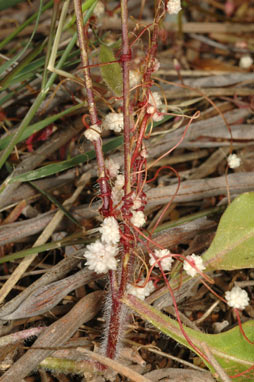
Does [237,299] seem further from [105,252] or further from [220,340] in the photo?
[105,252]

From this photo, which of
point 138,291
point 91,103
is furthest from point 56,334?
point 91,103

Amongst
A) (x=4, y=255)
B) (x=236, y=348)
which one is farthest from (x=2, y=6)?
(x=236, y=348)

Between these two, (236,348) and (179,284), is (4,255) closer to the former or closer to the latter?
(179,284)

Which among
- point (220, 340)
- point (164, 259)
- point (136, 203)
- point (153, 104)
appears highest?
point (153, 104)

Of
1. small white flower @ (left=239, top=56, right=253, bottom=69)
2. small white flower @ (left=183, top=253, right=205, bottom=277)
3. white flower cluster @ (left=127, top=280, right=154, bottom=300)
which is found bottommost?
white flower cluster @ (left=127, top=280, right=154, bottom=300)

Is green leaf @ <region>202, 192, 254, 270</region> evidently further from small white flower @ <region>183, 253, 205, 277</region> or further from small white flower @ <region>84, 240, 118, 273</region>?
small white flower @ <region>84, 240, 118, 273</region>

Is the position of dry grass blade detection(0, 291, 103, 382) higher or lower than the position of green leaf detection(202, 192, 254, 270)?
lower

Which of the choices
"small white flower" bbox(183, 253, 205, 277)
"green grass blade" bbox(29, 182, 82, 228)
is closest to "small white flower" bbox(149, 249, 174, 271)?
"small white flower" bbox(183, 253, 205, 277)

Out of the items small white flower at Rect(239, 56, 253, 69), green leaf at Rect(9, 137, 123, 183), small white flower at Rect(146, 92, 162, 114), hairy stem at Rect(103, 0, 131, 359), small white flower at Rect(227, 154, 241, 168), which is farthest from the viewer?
small white flower at Rect(239, 56, 253, 69)
